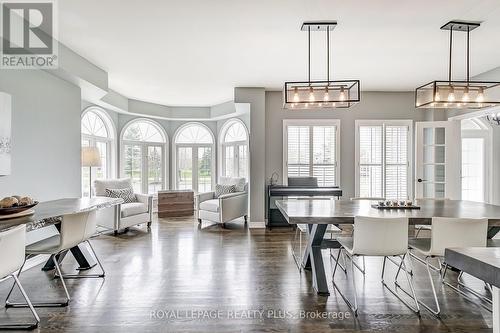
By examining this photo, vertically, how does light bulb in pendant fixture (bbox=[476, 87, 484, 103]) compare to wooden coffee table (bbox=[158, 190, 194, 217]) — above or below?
above

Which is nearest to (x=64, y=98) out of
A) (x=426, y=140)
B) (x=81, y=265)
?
(x=81, y=265)

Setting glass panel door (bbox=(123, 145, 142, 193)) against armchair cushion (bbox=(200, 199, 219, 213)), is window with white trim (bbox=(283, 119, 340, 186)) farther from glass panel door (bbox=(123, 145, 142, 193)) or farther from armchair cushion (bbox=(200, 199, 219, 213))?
glass panel door (bbox=(123, 145, 142, 193))

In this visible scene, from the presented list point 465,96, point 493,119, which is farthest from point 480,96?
point 493,119

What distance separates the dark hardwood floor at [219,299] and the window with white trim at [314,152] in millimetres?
2288

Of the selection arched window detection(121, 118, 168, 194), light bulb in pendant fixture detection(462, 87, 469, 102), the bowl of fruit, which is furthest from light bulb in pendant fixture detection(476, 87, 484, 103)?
arched window detection(121, 118, 168, 194)

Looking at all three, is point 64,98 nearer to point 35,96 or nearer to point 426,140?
point 35,96

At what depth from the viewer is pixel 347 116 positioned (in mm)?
6227

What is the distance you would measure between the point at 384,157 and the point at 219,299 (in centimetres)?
483

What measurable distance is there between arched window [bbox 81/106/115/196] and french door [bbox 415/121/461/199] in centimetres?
648

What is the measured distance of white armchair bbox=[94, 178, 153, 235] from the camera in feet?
16.7

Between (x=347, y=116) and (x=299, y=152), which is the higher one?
(x=347, y=116)

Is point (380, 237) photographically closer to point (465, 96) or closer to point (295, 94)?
point (295, 94)

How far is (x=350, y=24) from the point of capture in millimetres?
3256

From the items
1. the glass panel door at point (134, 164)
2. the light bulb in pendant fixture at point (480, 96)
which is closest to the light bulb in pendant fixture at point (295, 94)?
the light bulb in pendant fixture at point (480, 96)
